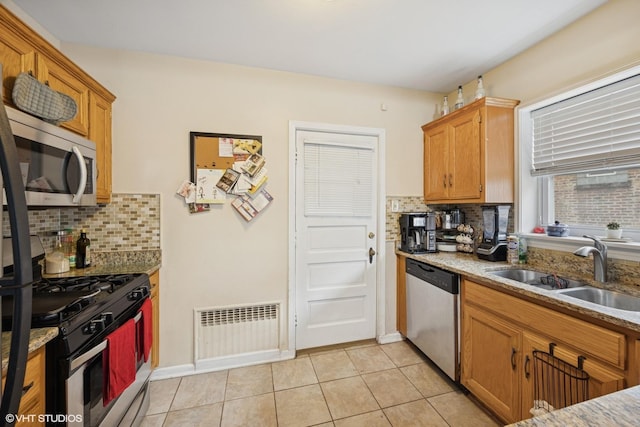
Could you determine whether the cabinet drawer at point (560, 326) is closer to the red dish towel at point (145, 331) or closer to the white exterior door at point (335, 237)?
the white exterior door at point (335, 237)

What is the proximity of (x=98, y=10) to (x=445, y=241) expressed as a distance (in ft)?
10.4

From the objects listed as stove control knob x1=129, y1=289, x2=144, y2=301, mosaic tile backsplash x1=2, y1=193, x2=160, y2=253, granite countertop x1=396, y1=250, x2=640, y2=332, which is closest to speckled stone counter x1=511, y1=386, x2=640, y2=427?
granite countertop x1=396, y1=250, x2=640, y2=332

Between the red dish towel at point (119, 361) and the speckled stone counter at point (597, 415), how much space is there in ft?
5.25

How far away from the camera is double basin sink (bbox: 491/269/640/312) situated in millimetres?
1379

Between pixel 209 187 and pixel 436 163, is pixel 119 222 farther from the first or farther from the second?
pixel 436 163

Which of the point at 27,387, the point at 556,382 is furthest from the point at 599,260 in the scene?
the point at 27,387

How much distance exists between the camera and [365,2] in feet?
5.24

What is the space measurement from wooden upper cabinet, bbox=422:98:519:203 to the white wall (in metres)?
0.97

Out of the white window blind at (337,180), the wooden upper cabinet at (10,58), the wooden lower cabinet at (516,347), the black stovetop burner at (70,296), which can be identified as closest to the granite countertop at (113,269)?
the black stovetop burner at (70,296)

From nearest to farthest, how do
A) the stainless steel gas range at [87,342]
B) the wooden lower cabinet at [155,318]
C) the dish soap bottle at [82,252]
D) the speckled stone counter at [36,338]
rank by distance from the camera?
the speckled stone counter at [36,338]
the stainless steel gas range at [87,342]
the dish soap bottle at [82,252]
the wooden lower cabinet at [155,318]

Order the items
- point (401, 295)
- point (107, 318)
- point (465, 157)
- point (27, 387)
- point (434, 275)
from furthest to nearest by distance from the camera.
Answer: point (401, 295) → point (465, 157) → point (434, 275) → point (107, 318) → point (27, 387)

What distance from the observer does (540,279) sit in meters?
1.79

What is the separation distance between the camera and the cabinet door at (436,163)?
96.2 inches

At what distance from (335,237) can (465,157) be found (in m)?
1.29
